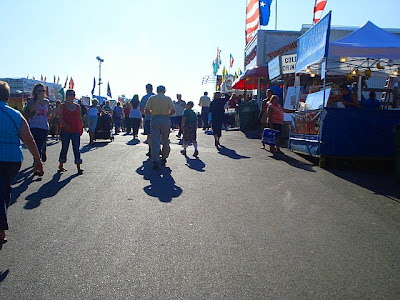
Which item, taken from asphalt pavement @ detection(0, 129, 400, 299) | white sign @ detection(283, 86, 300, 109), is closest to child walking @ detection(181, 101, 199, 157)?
asphalt pavement @ detection(0, 129, 400, 299)

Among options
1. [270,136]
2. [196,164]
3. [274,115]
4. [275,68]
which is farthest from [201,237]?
[275,68]

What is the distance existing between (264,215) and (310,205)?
104 cm

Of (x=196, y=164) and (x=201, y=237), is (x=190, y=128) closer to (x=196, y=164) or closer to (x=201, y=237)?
(x=196, y=164)

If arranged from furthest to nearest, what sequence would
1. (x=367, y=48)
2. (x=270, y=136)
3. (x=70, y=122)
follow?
1. (x=270, y=136)
2. (x=367, y=48)
3. (x=70, y=122)

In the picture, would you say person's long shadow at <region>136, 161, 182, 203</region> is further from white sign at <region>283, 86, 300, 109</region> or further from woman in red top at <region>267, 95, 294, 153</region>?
white sign at <region>283, 86, 300, 109</region>

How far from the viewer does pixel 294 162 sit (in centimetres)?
1155

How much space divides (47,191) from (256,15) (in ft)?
77.5

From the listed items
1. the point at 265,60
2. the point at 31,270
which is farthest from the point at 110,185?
the point at 265,60

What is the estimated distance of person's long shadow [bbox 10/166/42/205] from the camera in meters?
7.17

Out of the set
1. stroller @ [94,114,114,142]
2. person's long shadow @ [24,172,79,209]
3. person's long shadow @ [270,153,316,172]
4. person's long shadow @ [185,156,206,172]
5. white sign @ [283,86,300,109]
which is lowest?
person's long shadow @ [24,172,79,209]

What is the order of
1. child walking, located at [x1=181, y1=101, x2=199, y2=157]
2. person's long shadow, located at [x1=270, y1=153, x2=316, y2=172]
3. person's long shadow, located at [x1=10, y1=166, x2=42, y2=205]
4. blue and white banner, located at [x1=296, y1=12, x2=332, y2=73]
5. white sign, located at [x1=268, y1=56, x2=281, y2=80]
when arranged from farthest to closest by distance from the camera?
white sign, located at [x1=268, y1=56, x2=281, y2=80] < child walking, located at [x1=181, y1=101, x2=199, y2=157] < person's long shadow, located at [x1=270, y1=153, x2=316, y2=172] < blue and white banner, located at [x1=296, y1=12, x2=332, y2=73] < person's long shadow, located at [x1=10, y1=166, x2=42, y2=205]

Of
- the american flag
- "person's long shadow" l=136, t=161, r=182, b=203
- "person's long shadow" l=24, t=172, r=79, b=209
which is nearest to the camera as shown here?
"person's long shadow" l=24, t=172, r=79, b=209

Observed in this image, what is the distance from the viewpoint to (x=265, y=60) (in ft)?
87.8

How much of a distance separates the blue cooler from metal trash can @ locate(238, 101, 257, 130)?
7.23m
